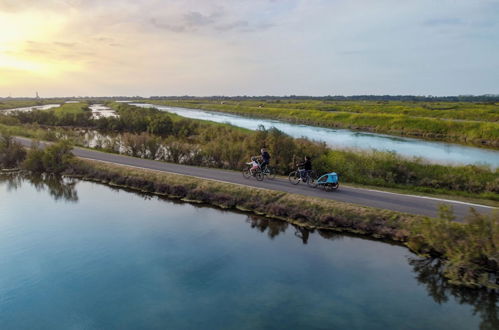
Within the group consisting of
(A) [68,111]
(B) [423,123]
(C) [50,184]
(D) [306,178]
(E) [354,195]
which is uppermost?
(A) [68,111]

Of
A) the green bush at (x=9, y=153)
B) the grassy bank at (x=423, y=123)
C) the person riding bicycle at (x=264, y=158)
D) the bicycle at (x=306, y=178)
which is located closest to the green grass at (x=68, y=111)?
the green bush at (x=9, y=153)

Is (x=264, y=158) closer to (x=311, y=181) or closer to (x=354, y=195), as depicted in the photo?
(x=311, y=181)

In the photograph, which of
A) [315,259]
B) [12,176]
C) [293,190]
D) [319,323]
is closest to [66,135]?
[12,176]

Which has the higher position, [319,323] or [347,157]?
[347,157]

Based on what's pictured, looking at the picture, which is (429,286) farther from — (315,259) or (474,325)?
(315,259)

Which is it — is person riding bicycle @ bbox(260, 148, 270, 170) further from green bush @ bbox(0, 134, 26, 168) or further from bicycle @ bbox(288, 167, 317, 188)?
green bush @ bbox(0, 134, 26, 168)

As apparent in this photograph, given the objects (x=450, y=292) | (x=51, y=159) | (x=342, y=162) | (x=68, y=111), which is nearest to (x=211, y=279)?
(x=450, y=292)

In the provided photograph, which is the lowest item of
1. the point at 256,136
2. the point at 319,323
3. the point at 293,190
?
the point at 319,323
